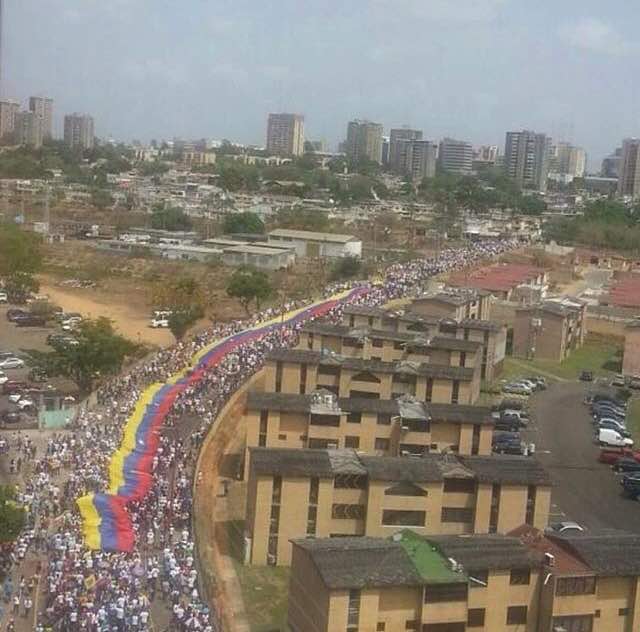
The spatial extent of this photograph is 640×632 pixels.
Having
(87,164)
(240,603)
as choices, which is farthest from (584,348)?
(87,164)

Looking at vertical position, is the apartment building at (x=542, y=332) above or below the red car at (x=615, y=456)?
above

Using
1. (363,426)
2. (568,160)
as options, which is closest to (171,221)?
(363,426)

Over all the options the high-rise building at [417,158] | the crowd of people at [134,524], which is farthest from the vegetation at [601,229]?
the high-rise building at [417,158]

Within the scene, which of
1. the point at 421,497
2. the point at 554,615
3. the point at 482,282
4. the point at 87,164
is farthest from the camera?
the point at 87,164

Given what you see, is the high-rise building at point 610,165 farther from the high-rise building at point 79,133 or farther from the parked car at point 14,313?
the parked car at point 14,313

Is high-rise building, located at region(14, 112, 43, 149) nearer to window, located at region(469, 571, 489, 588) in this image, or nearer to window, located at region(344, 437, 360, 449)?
window, located at region(344, 437, 360, 449)

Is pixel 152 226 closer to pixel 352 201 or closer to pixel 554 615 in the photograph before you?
pixel 352 201
